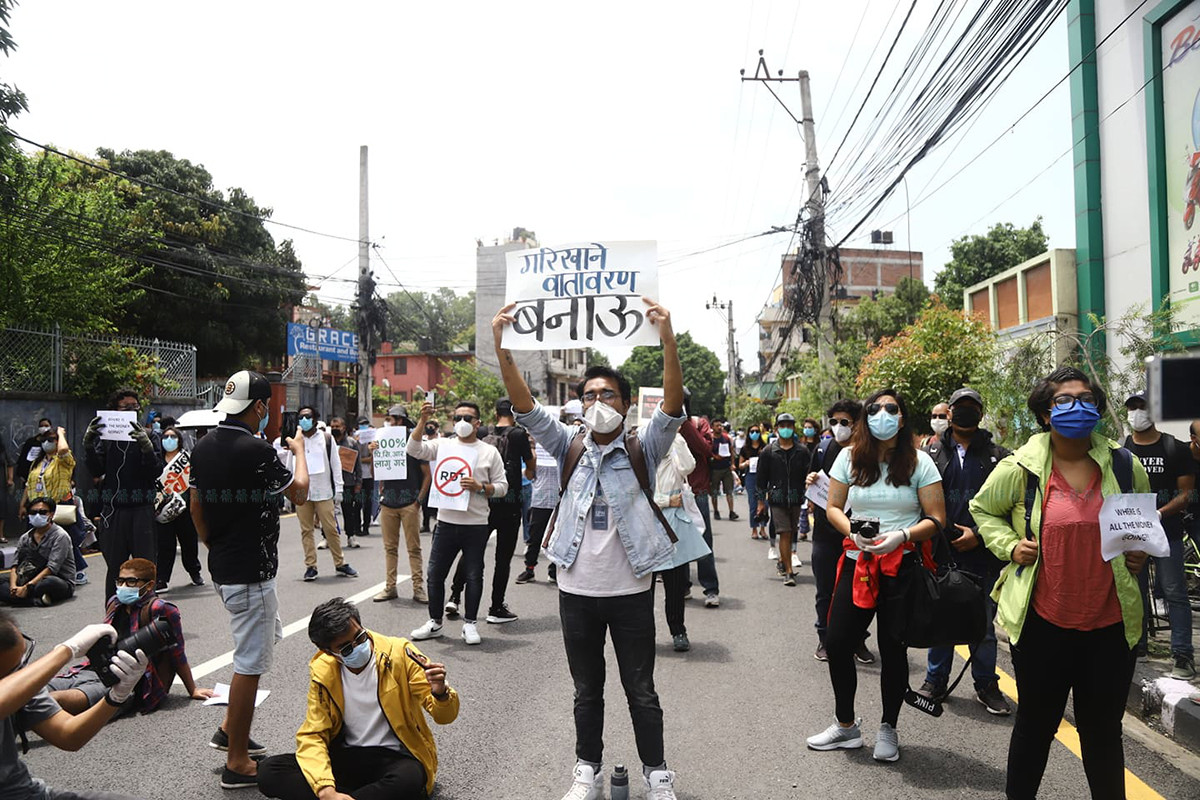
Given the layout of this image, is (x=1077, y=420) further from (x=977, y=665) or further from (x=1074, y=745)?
(x=977, y=665)

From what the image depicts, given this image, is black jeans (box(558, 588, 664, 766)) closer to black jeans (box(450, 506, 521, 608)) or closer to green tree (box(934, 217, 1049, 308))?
black jeans (box(450, 506, 521, 608))

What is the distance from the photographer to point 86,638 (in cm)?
264

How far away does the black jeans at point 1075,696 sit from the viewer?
3.49 metres

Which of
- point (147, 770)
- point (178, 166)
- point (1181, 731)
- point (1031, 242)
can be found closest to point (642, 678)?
point (147, 770)

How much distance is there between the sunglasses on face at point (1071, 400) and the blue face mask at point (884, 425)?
103 cm

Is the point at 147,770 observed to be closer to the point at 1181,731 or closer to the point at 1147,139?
the point at 1181,731

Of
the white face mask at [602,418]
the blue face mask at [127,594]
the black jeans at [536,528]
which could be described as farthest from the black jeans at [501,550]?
the white face mask at [602,418]

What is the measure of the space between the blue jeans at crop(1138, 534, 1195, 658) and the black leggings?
7.09ft

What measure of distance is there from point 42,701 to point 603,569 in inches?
82.7

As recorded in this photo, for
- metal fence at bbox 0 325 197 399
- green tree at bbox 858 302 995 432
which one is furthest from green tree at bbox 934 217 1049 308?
metal fence at bbox 0 325 197 399

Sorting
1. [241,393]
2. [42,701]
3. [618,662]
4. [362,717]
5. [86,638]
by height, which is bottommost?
[362,717]

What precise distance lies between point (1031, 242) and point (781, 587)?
34121 millimetres

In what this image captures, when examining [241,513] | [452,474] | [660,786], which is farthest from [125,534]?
[660,786]

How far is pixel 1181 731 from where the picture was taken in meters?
4.73
